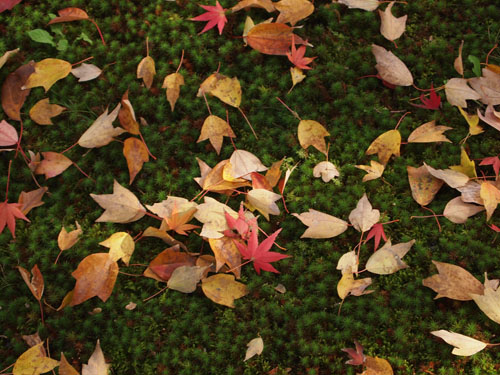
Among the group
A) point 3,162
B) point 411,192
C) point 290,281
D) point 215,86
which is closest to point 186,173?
point 215,86

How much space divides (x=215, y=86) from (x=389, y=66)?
110cm

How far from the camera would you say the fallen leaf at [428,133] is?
2.65m

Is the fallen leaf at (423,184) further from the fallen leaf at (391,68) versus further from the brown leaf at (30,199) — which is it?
the brown leaf at (30,199)

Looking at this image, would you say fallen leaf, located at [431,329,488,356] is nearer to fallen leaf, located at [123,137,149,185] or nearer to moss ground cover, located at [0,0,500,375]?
moss ground cover, located at [0,0,500,375]

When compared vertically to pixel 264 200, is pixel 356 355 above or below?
below

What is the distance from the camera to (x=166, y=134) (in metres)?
2.77

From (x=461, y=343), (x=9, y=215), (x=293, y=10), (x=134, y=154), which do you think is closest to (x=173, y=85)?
(x=134, y=154)

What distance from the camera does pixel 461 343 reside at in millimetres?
2162

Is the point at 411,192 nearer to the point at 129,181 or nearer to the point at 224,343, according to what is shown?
the point at 224,343

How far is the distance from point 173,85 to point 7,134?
3.38 ft

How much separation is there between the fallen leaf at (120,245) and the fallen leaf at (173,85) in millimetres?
870

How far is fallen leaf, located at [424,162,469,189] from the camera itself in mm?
2492

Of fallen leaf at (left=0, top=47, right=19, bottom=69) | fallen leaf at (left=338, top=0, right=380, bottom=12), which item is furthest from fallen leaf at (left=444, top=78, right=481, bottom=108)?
fallen leaf at (left=0, top=47, right=19, bottom=69)

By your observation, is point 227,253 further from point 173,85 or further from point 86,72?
point 86,72
